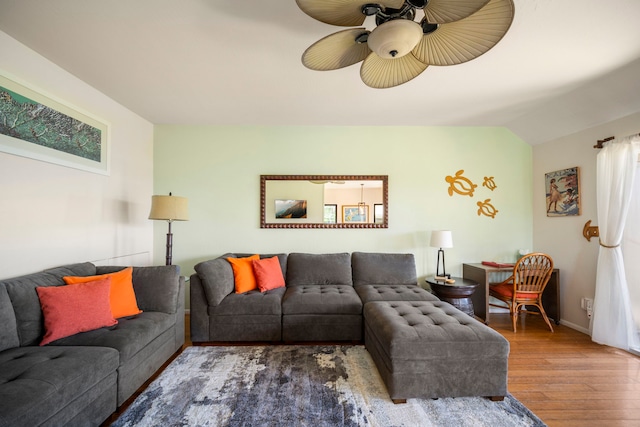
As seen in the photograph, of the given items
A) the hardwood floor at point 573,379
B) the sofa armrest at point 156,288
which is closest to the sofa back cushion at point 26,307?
the sofa armrest at point 156,288

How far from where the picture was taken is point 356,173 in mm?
3744

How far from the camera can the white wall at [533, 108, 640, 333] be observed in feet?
9.80

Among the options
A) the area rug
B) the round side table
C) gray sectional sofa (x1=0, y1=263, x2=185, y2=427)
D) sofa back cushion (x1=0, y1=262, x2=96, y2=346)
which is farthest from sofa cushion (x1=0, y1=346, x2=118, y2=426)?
the round side table

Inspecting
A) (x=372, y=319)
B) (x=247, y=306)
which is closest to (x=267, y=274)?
(x=247, y=306)

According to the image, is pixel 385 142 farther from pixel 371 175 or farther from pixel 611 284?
pixel 611 284

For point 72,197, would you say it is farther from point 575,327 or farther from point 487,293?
point 575,327

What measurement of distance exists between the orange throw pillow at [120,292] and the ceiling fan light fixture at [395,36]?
248 centimetres

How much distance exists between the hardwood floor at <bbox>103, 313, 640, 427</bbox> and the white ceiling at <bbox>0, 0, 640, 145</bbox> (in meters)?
2.29

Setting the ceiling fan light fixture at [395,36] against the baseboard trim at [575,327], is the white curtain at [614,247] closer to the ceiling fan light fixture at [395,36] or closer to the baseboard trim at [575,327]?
the baseboard trim at [575,327]

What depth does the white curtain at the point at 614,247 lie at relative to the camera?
2588 mm

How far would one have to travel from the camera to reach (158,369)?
2189 mm

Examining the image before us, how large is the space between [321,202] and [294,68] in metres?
1.74

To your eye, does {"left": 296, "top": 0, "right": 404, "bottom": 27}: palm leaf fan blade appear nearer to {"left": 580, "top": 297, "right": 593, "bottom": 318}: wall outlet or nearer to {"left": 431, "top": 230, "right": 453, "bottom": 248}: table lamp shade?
{"left": 431, "top": 230, "right": 453, "bottom": 248}: table lamp shade

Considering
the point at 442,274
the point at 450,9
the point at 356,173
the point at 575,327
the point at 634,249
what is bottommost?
the point at 575,327
